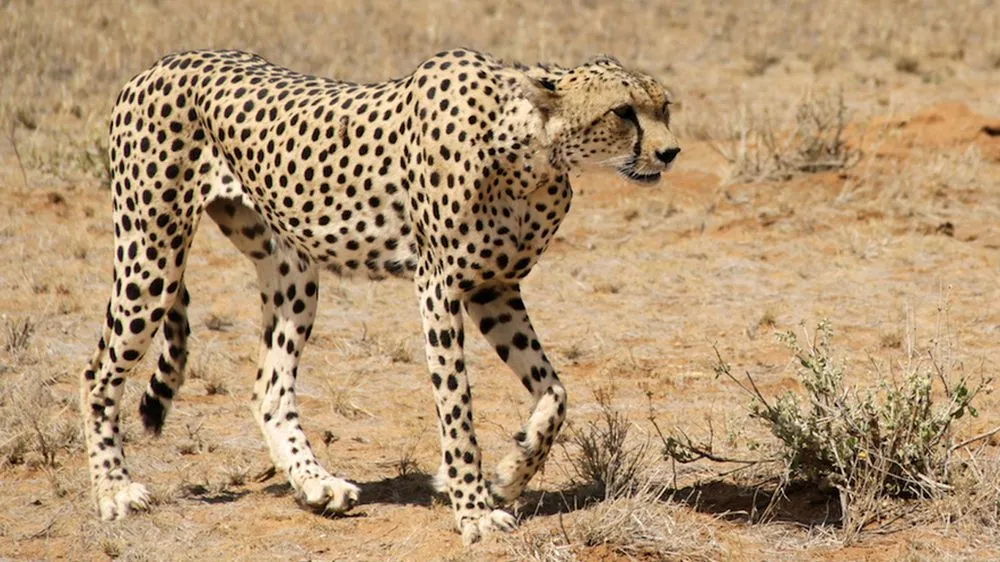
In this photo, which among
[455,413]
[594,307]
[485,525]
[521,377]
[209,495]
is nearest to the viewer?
[485,525]

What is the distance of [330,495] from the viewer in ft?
18.2

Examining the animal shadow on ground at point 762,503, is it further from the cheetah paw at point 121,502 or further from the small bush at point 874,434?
the cheetah paw at point 121,502

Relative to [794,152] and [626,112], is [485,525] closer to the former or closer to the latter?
[626,112]

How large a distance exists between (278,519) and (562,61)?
9.30 metres

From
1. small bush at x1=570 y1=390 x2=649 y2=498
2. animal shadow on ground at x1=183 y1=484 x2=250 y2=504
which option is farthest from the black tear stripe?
animal shadow on ground at x1=183 y1=484 x2=250 y2=504

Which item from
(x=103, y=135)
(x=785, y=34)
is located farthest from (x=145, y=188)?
(x=785, y=34)

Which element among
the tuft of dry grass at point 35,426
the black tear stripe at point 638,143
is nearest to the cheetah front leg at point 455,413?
the black tear stripe at point 638,143

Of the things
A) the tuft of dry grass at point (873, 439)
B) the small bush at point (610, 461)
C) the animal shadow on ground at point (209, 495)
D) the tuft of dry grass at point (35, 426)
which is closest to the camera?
the tuft of dry grass at point (873, 439)

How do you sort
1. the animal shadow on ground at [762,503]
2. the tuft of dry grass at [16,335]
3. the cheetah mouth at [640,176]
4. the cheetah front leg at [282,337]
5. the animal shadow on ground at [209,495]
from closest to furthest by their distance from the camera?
the cheetah mouth at [640,176], the animal shadow on ground at [762,503], the animal shadow on ground at [209,495], the cheetah front leg at [282,337], the tuft of dry grass at [16,335]

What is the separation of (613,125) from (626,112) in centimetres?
6

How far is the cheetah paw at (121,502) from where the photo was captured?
5.54m

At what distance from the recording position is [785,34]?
15.5 m

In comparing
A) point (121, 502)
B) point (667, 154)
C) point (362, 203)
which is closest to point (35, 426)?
point (121, 502)

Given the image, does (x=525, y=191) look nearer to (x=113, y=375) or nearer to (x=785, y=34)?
(x=113, y=375)
